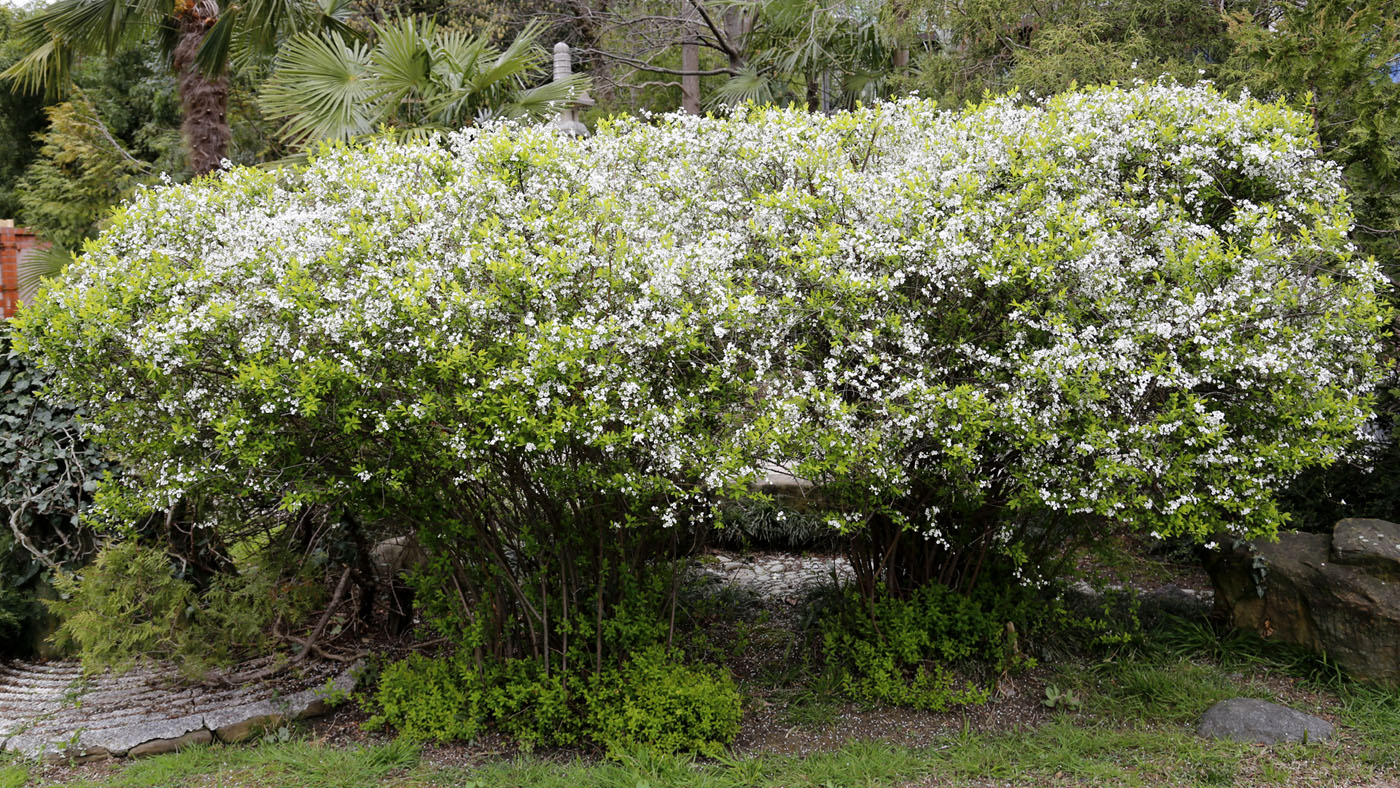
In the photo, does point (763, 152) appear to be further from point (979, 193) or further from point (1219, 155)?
point (1219, 155)

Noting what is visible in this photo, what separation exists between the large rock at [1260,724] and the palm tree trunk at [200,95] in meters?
8.95

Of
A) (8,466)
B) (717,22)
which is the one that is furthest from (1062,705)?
(717,22)

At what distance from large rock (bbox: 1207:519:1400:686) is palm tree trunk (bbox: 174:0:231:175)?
8969 mm

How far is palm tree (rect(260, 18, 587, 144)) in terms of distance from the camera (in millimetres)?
8047

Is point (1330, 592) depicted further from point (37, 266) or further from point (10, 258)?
point (10, 258)

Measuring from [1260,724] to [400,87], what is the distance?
7623 mm

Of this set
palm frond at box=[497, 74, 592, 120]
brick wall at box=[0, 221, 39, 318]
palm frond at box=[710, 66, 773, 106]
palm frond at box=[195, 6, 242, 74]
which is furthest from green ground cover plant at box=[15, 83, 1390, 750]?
brick wall at box=[0, 221, 39, 318]

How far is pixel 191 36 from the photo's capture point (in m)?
8.76

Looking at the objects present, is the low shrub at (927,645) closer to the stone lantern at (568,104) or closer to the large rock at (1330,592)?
the large rock at (1330,592)

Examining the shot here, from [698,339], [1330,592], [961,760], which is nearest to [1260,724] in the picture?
[1330,592]

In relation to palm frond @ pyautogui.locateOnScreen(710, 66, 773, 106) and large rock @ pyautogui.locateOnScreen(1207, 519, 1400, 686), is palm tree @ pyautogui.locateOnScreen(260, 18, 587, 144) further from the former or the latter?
large rock @ pyautogui.locateOnScreen(1207, 519, 1400, 686)

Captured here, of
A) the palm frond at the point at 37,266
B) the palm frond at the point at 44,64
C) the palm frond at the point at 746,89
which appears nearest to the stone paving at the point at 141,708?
the palm frond at the point at 37,266

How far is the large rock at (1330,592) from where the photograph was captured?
4.96m

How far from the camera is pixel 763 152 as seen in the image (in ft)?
15.0
